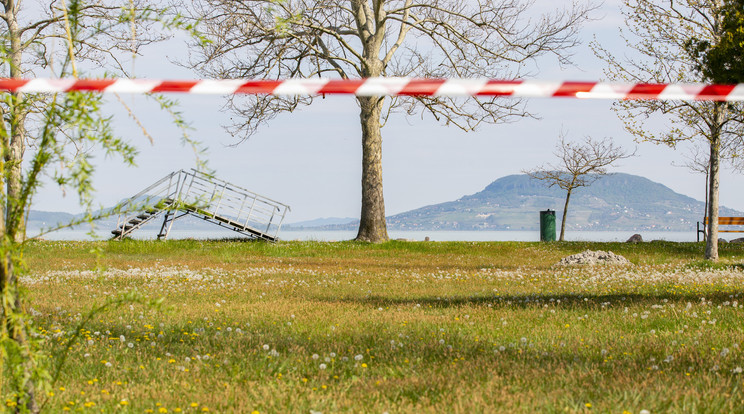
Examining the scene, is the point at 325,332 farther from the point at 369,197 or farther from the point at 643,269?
the point at 369,197

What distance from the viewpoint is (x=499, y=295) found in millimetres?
10648

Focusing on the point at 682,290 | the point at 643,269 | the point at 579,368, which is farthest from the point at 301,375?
the point at 643,269

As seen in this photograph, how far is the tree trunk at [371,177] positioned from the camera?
27.4 m

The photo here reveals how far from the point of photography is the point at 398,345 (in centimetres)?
611

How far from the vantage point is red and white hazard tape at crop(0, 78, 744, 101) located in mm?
3908

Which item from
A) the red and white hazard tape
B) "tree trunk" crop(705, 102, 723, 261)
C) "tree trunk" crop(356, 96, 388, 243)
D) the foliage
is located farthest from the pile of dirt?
the red and white hazard tape

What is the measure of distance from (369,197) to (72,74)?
24.0 m

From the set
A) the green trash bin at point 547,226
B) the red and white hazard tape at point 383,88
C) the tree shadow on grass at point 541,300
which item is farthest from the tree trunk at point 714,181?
the red and white hazard tape at point 383,88

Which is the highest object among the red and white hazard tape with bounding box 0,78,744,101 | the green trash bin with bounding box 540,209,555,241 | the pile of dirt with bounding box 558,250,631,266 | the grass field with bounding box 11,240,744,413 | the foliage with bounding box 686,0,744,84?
the foliage with bounding box 686,0,744,84

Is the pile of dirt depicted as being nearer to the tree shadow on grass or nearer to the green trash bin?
the tree shadow on grass

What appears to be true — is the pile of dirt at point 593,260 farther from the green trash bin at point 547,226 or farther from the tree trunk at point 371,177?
the green trash bin at point 547,226

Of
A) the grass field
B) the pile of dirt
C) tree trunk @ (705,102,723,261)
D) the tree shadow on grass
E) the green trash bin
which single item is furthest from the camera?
the green trash bin

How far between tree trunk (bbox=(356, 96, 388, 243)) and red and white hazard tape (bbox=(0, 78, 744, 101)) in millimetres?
22687

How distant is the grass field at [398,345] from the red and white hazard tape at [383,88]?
1028mm
